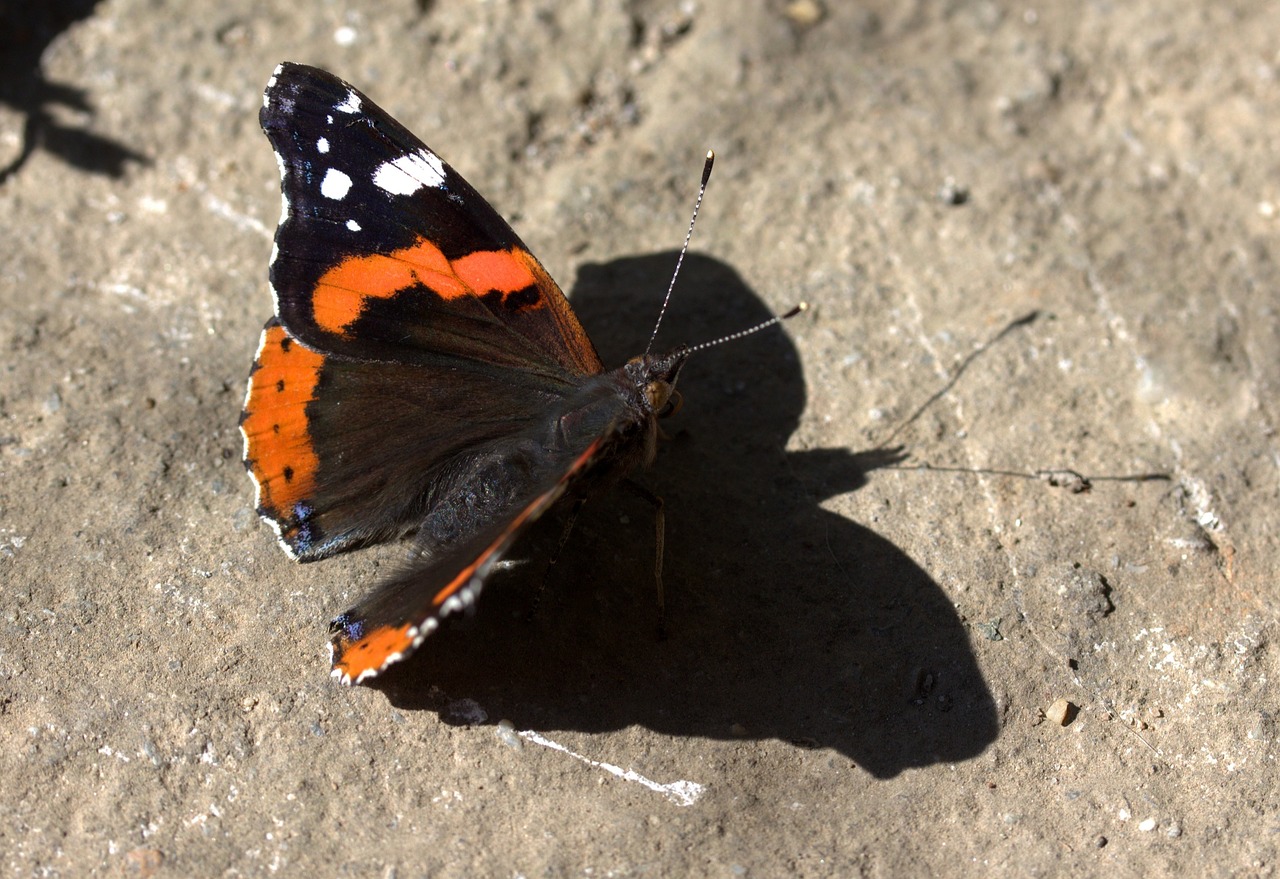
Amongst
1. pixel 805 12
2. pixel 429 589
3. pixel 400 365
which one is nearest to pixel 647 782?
pixel 429 589

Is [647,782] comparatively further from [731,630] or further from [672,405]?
[672,405]

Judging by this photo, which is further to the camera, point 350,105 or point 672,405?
point 672,405

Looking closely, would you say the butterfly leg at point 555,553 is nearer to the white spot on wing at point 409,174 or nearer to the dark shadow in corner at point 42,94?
the white spot on wing at point 409,174

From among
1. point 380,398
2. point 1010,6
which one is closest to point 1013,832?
point 380,398

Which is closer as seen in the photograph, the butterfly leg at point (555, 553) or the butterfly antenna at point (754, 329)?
the butterfly leg at point (555, 553)

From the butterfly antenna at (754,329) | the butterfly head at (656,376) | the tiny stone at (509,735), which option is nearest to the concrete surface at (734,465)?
the tiny stone at (509,735)

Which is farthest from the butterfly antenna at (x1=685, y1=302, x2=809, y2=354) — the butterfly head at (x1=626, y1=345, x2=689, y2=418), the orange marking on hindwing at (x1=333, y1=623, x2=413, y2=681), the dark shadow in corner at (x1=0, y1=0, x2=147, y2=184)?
the dark shadow in corner at (x1=0, y1=0, x2=147, y2=184)
